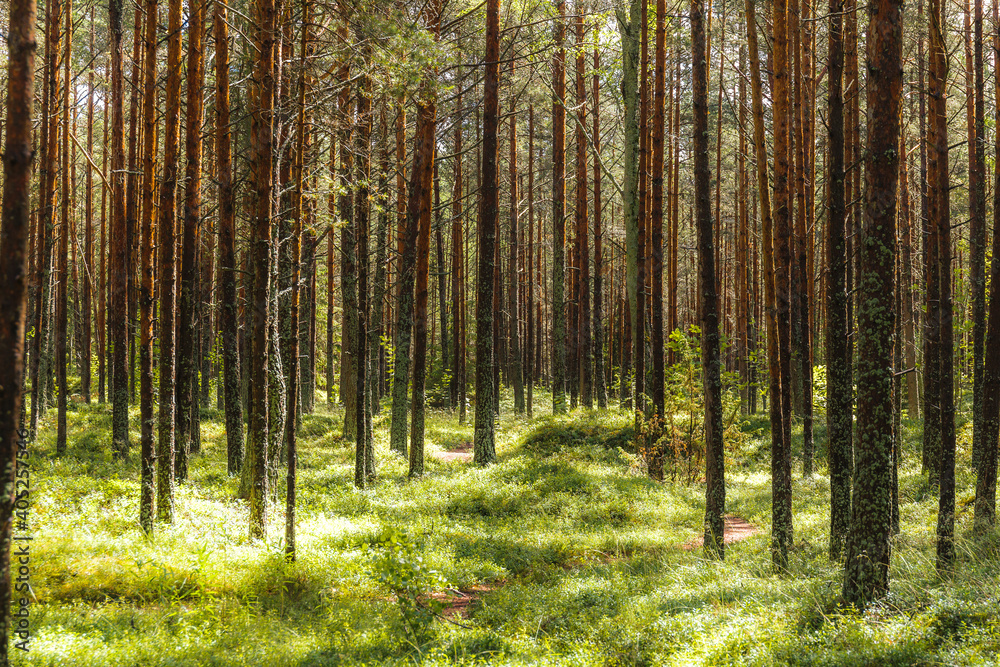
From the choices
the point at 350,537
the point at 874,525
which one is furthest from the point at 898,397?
the point at 350,537

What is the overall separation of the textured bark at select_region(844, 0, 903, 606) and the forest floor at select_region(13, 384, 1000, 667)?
0.41m

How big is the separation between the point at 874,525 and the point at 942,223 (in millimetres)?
5556

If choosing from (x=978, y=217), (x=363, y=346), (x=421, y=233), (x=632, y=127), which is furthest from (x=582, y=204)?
(x=978, y=217)

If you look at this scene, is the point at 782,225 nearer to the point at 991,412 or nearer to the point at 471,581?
the point at 991,412

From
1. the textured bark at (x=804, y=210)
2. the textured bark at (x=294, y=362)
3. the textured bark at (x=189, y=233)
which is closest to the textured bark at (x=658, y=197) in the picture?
the textured bark at (x=804, y=210)

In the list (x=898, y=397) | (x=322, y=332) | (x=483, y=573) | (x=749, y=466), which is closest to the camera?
(x=483, y=573)

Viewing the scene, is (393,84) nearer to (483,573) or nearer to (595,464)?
(483,573)

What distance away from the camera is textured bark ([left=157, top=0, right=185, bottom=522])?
25.3 feet

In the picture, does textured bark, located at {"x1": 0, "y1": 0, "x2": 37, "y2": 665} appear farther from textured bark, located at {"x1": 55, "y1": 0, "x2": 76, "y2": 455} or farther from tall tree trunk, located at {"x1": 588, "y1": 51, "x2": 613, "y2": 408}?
tall tree trunk, located at {"x1": 588, "y1": 51, "x2": 613, "y2": 408}

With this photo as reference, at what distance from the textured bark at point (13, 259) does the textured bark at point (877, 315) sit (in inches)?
234

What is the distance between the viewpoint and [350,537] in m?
8.33

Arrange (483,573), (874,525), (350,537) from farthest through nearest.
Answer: (350,537), (483,573), (874,525)

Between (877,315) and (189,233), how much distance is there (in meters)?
10.4

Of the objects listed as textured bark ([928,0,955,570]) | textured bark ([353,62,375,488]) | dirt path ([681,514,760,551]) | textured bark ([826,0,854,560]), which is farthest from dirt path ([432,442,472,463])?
textured bark ([928,0,955,570])
